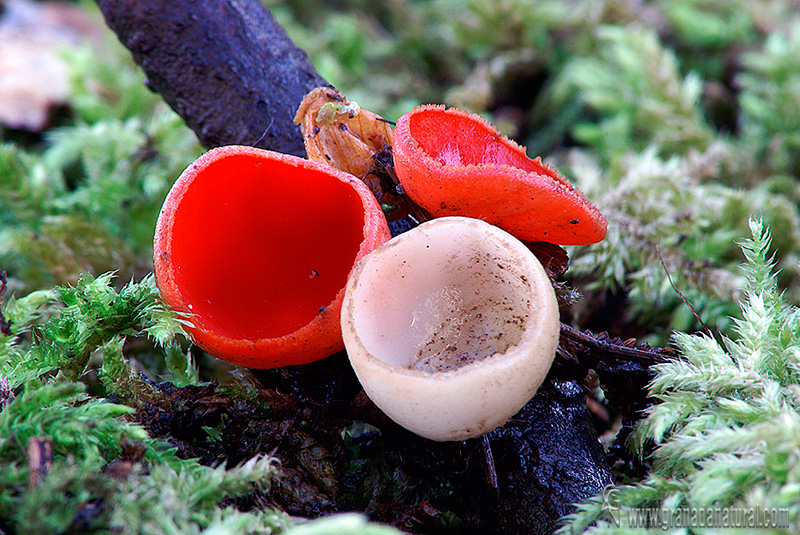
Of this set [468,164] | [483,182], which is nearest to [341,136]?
[468,164]

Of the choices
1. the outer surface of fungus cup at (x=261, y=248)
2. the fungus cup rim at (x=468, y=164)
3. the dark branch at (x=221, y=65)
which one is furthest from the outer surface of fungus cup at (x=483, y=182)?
the dark branch at (x=221, y=65)

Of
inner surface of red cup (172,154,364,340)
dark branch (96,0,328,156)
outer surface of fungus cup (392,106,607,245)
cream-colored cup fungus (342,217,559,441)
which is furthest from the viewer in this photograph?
dark branch (96,0,328,156)

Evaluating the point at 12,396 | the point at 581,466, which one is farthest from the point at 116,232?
the point at 581,466

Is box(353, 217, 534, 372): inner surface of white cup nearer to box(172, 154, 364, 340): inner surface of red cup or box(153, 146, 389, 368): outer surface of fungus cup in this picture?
box(153, 146, 389, 368): outer surface of fungus cup

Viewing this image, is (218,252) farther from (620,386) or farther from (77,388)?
(620,386)

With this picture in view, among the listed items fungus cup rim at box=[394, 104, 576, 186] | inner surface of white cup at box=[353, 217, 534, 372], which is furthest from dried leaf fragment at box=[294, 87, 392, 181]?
inner surface of white cup at box=[353, 217, 534, 372]
